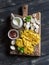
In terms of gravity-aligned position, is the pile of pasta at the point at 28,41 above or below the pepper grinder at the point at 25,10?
below

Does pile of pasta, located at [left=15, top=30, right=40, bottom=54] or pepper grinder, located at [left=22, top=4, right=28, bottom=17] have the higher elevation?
pepper grinder, located at [left=22, top=4, right=28, bottom=17]

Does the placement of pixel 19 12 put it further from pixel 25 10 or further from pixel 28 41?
pixel 28 41

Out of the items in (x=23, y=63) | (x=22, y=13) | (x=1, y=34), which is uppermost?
(x=22, y=13)

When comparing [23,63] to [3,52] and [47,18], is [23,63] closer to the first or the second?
[3,52]

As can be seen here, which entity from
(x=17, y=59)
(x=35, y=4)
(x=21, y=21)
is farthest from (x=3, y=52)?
(x=35, y=4)
